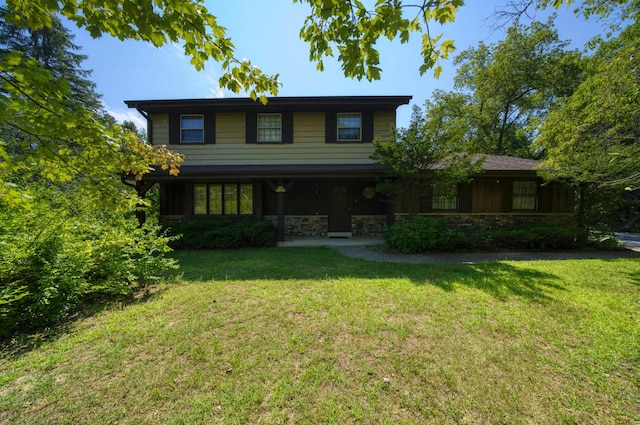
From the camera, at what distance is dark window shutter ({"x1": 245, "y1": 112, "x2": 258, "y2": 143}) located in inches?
396

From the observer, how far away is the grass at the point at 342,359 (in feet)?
6.36

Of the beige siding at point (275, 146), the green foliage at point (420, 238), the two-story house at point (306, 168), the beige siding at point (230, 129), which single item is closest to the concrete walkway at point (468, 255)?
the green foliage at point (420, 238)

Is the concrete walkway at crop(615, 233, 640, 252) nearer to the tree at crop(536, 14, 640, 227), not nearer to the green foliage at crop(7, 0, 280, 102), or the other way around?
the tree at crop(536, 14, 640, 227)

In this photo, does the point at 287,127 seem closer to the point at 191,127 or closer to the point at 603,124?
the point at 191,127

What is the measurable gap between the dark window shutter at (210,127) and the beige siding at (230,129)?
0.15 metres

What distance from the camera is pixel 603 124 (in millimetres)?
5703

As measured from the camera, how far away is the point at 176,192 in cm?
1056

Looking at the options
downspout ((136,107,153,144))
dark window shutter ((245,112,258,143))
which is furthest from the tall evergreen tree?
dark window shutter ((245,112,258,143))

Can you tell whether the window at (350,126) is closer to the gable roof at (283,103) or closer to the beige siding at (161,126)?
the gable roof at (283,103)

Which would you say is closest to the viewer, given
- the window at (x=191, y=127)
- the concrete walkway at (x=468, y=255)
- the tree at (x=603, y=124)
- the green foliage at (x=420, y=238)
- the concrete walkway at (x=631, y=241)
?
the tree at (x=603, y=124)

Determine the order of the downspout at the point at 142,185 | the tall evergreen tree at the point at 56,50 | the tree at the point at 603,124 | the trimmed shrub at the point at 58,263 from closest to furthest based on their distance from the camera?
the trimmed shrub at the point at 58,263, the tree at the point at 603,124, the downspout at the point at 142,185, the tall evergreen tree at the point at 56,50

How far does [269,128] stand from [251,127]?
28.5 inches

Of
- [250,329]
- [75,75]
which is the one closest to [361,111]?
[250,329]

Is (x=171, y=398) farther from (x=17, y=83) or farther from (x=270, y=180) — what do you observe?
(x=270, y=180)
